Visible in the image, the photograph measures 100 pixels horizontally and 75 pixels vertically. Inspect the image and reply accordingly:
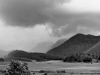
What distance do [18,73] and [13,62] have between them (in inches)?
82.3

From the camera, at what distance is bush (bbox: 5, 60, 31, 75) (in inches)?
1572

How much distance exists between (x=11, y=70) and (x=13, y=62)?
4.73ft

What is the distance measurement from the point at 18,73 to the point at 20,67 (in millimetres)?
1069

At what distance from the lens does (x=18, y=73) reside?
39781mm

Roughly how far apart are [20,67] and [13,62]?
1.50m

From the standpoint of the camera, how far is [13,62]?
40.2 metres

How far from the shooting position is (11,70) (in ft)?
132

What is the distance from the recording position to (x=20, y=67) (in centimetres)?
4003

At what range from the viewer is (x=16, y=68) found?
4016 cm

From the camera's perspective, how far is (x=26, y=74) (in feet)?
131

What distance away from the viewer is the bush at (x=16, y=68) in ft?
131

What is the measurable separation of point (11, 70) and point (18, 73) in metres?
1.44
